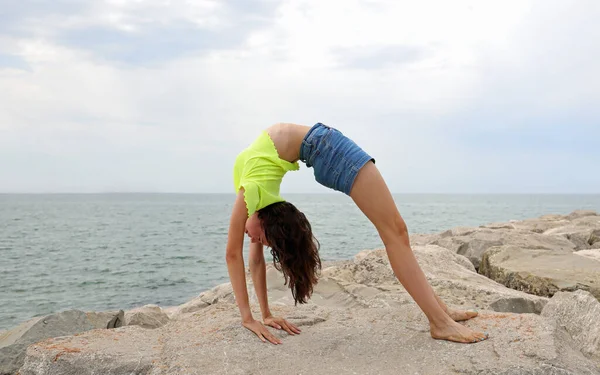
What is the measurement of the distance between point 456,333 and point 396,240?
773mm

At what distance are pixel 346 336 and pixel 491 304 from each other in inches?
75.5

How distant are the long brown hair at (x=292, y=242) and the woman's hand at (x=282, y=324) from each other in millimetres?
243

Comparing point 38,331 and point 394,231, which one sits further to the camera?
point 38,331

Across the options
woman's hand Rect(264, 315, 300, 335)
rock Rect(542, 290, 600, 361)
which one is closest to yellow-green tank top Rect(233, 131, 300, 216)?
woman's hand Rect(264, 315, 300, 335)

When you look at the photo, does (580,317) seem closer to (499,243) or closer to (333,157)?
(333,157)

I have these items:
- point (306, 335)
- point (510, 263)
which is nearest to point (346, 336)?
point (306, 335)

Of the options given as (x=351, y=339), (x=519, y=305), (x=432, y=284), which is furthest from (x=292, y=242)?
(x=519, y=305)

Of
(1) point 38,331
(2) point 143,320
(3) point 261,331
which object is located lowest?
(2) point 143,320

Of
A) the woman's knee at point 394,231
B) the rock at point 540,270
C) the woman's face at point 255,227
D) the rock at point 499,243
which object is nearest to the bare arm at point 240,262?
the woman's face at point 255,227

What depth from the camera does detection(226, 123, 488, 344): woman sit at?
386cm

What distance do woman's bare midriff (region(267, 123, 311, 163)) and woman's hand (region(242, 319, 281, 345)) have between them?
128cm

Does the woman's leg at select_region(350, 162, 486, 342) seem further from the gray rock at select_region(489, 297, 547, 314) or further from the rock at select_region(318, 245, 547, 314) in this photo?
the gray rock at select_region(489, 297, 547, 314)

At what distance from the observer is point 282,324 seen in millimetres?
4266

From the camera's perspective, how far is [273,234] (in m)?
4.06
